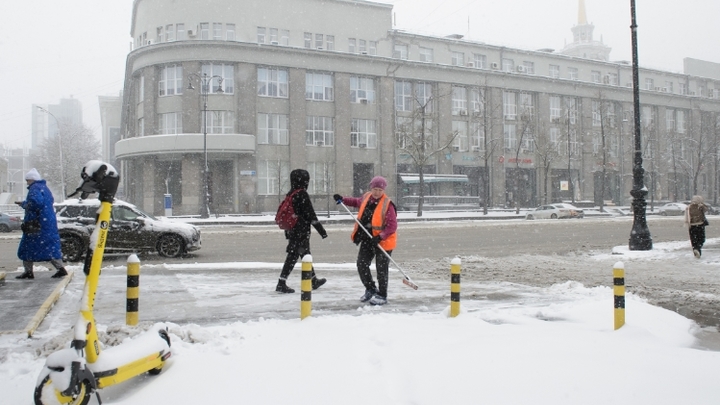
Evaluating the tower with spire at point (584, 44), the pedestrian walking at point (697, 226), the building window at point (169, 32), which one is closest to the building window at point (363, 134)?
the building window at point (169, 32)

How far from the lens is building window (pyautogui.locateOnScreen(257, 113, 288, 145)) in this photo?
A: 152ft

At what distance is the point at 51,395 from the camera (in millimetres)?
3635

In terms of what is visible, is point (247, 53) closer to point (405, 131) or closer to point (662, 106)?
point (405, 131)

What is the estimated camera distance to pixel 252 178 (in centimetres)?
4553

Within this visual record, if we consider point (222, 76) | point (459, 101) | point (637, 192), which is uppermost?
point (222, 76)

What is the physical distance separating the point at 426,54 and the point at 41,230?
50.1 m

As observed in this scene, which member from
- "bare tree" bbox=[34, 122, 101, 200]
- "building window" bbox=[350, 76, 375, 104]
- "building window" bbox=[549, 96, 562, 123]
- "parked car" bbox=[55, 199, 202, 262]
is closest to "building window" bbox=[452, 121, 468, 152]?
"building window" bbox=[350, 76, 375, 104]

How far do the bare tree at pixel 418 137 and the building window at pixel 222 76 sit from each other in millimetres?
14352

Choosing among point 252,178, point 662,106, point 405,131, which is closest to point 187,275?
point 252,178

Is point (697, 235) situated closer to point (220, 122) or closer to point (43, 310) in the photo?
point (43, 310)

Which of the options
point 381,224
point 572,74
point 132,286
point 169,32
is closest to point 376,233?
point 381,224

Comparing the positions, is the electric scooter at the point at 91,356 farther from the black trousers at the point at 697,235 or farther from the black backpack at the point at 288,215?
the black trousers at the point at 697,235

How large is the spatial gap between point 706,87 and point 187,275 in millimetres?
81083

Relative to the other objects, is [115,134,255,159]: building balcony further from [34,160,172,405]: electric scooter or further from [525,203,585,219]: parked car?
[34,160,172,405]: electric scooter
